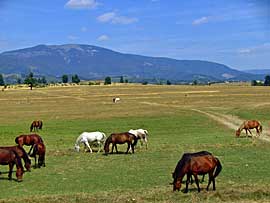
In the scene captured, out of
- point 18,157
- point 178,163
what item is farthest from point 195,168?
point 18,157

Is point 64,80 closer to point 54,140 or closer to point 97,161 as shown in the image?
point 54,140

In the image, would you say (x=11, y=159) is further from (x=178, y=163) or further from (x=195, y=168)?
(x=195, y=168)

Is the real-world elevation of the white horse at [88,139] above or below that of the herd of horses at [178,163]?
below

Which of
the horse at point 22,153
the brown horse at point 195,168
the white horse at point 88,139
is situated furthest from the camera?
the white horse at point 88,139

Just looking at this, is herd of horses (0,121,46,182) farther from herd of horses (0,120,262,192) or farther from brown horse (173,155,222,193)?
brown horse (173,155,222,193)

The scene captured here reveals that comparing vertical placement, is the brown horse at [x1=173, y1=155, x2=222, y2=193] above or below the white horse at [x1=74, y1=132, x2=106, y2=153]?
above

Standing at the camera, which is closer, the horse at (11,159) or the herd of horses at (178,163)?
the herd of horses at (178,163)

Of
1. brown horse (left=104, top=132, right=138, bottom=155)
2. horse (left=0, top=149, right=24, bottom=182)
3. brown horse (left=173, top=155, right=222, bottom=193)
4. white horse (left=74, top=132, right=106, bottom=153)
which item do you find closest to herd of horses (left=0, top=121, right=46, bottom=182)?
horse (left=0, top=149, right=24, bottom=182)

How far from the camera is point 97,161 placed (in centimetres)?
2297

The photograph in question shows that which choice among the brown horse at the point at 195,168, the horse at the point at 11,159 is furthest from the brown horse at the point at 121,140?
the brown horse at the point at 195,168

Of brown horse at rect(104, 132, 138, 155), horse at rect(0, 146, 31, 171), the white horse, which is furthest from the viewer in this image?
the white horse

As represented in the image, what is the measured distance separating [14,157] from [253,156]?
11.7 m

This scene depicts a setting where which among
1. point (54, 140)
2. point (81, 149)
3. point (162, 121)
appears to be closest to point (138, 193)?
point (81, 149)

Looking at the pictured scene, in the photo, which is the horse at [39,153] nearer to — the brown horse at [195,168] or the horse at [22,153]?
the horse at [22,153]
